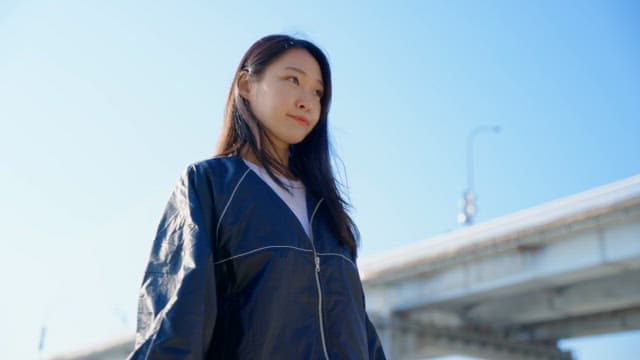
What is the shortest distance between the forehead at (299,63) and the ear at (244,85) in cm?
10

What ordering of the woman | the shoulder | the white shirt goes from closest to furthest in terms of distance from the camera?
1. the woman
2. the shoulder
3. the white shirt

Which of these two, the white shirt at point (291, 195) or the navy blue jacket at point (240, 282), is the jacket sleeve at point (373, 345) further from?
the white shirt at point (291, 195)

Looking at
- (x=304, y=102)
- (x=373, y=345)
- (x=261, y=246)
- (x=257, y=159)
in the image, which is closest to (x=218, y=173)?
(x=257, y=159)

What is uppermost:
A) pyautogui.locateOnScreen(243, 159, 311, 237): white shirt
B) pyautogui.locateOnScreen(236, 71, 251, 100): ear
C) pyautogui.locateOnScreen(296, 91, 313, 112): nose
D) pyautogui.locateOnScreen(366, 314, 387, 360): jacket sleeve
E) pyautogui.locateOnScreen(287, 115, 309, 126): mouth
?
pyautogui.locateOnScreen(236, 71, 251, 100): ear

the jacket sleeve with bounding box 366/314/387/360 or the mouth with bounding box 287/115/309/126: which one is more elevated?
the mouth with bounding box 287/115/309/126

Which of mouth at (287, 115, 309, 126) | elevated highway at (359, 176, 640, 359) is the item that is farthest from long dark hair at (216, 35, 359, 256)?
elevated highway at (359, 176, 640, 359)

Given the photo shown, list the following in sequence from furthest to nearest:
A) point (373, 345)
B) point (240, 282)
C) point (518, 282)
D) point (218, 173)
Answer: point (518, 282) → point (373, 345) → point (218, 173) → point (240, 282)

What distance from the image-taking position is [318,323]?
2.50 m

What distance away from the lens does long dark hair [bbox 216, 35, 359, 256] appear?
2896mm

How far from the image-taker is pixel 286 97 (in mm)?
2918

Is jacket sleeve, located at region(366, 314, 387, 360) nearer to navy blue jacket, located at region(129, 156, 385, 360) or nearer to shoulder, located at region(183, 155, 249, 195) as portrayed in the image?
navy blue jacket, located at region(129, 156, 385, 360)

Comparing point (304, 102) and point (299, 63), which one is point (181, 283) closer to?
point (304, 102)

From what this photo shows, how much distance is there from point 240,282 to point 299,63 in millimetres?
891

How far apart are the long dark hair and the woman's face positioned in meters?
0.03
